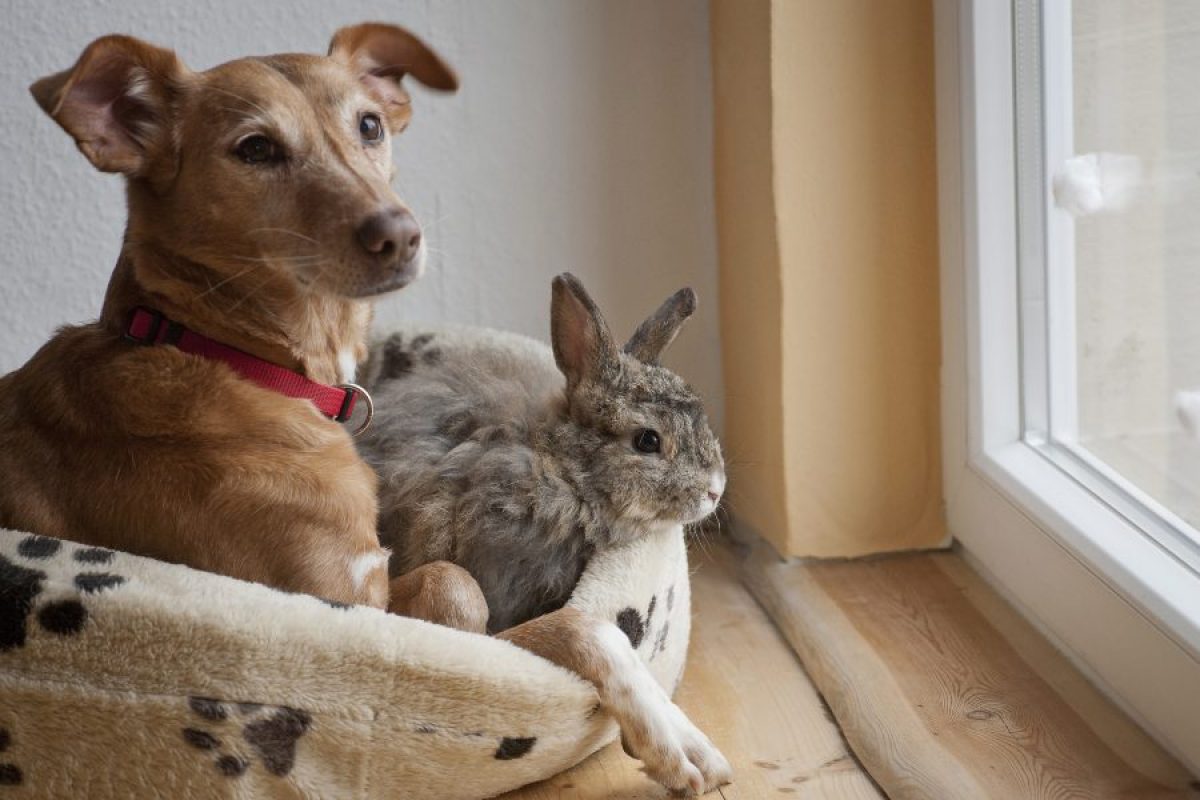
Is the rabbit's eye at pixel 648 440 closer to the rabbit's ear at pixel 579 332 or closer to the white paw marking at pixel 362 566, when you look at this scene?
the rabbit's ear at pixel 579 332

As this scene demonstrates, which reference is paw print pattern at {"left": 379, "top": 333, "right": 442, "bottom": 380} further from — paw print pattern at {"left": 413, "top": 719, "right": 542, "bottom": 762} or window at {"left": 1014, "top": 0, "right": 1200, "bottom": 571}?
window at {"left": 1014, "top": 0, "right": 1200, "bottom": 571}

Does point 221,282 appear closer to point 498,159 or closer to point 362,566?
point 362,566

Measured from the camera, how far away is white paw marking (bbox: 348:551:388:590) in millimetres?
1813

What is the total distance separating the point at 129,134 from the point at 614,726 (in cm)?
105

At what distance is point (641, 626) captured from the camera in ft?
6.53

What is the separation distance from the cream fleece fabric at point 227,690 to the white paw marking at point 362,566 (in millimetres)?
113

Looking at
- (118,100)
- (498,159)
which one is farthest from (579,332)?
(498,159)

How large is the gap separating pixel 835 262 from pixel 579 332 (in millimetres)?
632

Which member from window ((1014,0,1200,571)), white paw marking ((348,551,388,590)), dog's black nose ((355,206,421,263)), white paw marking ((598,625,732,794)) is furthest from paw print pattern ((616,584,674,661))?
window ((1014,0,1200,571))

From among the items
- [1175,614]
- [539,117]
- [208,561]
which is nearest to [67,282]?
[539,117]

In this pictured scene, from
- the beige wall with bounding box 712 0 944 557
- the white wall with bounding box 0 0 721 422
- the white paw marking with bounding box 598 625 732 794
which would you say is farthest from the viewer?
the white wall with bounding box 0 0 721 422

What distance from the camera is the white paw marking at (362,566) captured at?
1.81 m

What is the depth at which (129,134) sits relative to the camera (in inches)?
69.9

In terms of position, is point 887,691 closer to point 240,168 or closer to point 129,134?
point 240,168
